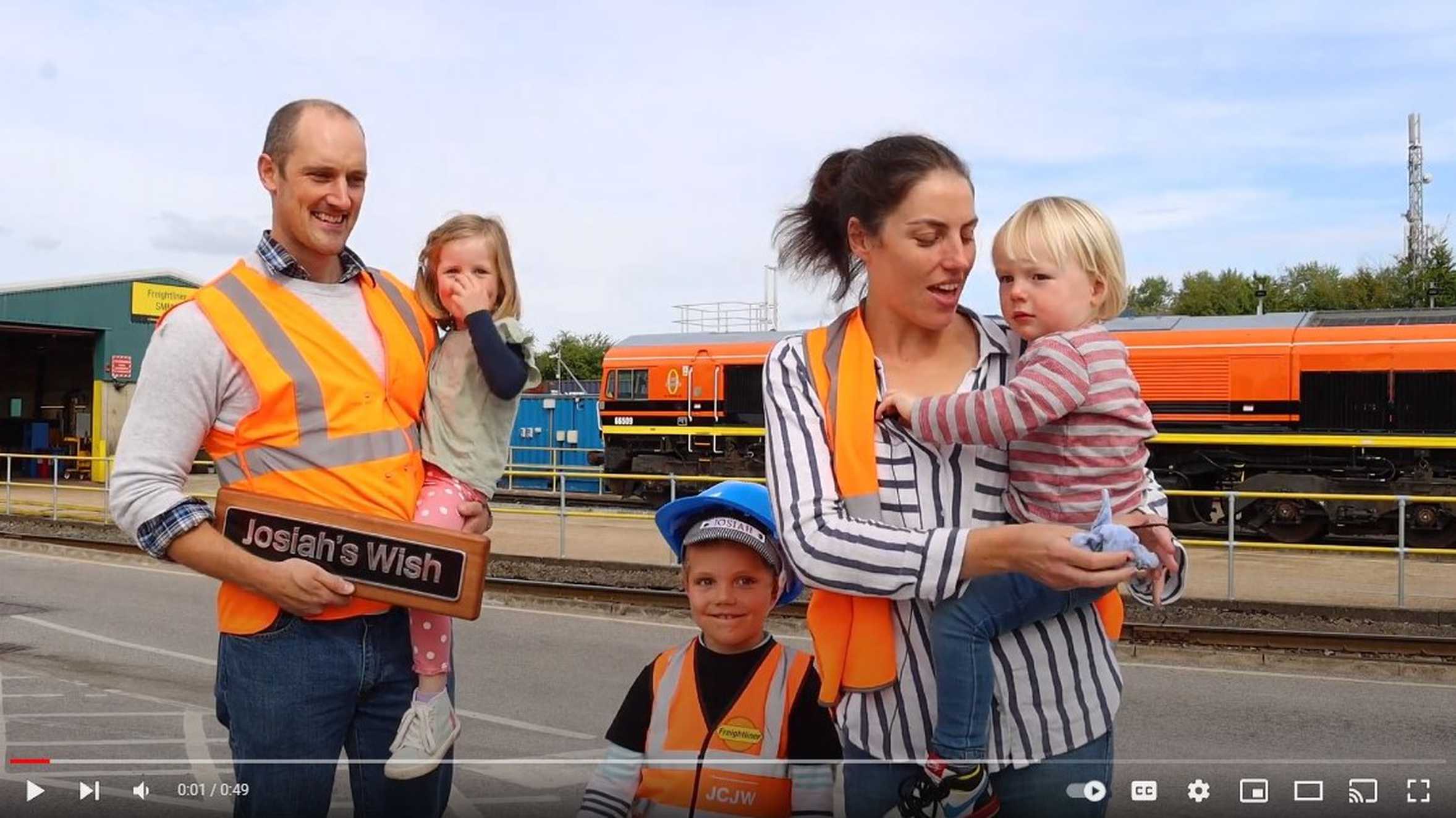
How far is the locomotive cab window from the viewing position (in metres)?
23.6

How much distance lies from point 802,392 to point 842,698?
0.55 metres

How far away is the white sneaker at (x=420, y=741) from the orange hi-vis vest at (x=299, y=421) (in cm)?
23

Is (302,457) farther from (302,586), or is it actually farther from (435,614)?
(435,614)

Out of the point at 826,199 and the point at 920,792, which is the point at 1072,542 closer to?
the point at 920,792

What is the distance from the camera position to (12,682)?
7766mm

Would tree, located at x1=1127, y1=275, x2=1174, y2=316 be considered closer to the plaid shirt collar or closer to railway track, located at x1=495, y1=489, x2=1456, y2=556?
railway track, located at x1=495, y1=489, x2=1456, y2=556

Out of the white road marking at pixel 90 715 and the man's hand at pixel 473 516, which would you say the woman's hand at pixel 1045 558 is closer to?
the man's hand at pixel 473 516

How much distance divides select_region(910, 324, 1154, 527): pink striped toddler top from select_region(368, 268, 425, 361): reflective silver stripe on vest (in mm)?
1139

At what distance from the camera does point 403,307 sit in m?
2.54

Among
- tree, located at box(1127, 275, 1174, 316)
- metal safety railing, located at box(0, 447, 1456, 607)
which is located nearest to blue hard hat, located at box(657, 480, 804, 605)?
metal safety railing, located at box(0, 447, 1456, 607)

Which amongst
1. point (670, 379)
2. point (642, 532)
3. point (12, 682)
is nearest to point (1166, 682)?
point (12, 682)

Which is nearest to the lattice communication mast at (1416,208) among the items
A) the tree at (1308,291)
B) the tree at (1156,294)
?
the tree at (1308,291)

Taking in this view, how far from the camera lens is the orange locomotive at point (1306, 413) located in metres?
16.2

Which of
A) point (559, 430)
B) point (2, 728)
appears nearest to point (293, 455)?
point (2, 728)
